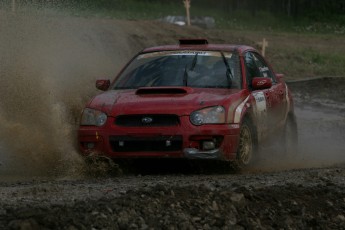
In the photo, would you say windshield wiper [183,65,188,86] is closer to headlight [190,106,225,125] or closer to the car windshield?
the car windshield

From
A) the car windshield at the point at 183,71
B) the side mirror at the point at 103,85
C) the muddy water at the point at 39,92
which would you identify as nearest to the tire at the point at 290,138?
the car windshield at the point at 183,71

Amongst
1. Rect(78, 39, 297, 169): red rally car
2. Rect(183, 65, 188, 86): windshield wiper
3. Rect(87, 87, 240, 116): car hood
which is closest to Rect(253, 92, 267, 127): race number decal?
Rect(78, 39, 297, 169): red rally car

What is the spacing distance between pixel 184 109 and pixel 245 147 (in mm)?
958

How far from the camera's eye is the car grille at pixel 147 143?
9867mm

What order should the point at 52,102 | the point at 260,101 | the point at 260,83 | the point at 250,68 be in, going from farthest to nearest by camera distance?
the point at 52,102 → the point at 250,68 → the point at 260,101 → the point at 260,83

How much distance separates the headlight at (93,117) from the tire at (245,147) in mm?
1546

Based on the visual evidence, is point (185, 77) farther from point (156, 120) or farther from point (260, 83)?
point (156, 120)

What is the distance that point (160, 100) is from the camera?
Answer: 10.2 metres

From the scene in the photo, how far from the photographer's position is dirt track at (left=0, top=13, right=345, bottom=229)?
6.54 m

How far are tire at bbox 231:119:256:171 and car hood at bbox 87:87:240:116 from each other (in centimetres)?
43

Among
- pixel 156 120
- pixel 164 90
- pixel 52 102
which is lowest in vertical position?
pixel 52 102

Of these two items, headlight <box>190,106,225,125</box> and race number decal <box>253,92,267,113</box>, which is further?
race number decal <box>253,92,267,113</box>

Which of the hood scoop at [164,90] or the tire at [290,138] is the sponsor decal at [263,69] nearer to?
the tire at [290,138]

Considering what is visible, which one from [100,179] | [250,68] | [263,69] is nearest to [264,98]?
[250,68]
